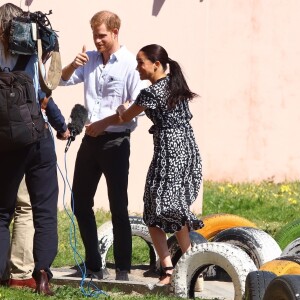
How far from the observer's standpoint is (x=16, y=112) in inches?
263

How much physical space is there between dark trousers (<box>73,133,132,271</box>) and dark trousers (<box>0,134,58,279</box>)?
80 centimetres

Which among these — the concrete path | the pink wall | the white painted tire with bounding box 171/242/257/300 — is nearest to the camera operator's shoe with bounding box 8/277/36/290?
the concrete path

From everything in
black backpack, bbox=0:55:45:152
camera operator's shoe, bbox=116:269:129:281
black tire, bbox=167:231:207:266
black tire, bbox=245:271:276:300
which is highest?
black backpack, bbox=0:55:45:152

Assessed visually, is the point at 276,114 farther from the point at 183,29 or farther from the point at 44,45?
the point at 44,45

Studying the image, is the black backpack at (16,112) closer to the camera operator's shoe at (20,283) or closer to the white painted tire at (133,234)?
the camera operator's shoe at (20,283)

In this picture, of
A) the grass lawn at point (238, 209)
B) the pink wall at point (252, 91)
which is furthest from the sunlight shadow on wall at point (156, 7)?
the pink wall at point (252, 91)

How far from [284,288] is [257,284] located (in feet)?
2.07

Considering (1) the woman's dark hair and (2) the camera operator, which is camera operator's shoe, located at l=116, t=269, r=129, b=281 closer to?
(2) the camera operator

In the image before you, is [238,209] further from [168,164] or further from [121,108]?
[121,108]

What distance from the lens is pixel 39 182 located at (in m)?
7.04

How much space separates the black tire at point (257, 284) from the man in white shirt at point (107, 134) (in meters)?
1.60

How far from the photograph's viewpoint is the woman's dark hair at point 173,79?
304 inches

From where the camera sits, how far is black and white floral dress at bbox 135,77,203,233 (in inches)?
304

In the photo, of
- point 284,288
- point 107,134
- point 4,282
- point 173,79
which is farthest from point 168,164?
point 284,288
